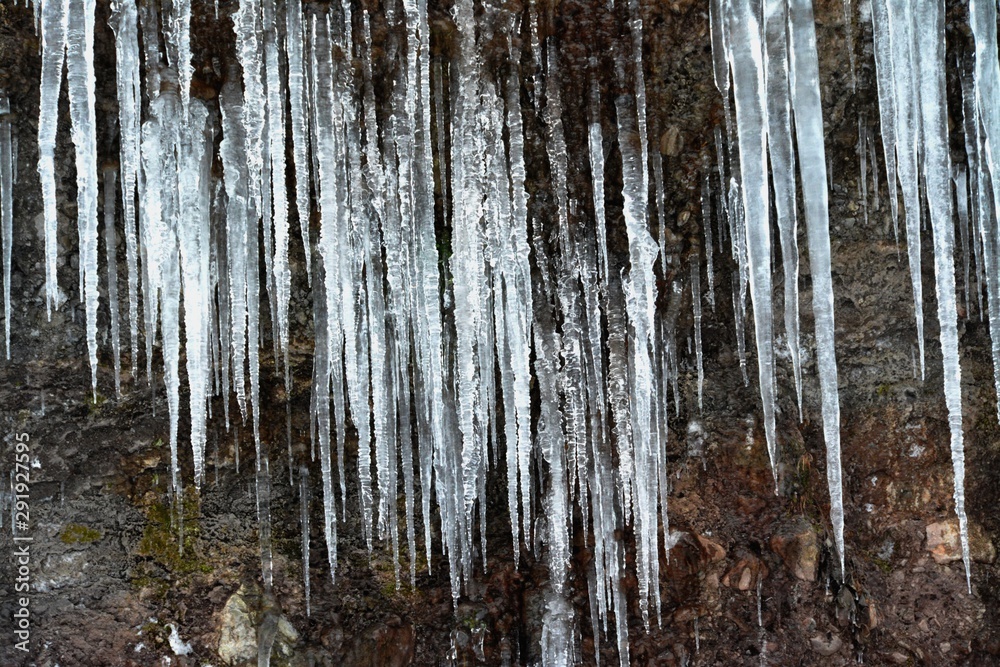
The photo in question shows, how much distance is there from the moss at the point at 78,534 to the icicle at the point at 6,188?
1030mm

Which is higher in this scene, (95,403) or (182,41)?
(182,41)

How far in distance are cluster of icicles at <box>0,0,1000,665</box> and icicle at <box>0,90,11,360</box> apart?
1 centimetres

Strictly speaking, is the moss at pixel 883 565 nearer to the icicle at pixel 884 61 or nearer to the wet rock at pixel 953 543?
the wet rock at pixel 953 543

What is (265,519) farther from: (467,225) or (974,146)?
(974,146)

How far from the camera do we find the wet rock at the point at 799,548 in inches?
155

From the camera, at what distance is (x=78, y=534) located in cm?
411

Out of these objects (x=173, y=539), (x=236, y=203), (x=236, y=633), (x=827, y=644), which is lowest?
(x=827, y=644)

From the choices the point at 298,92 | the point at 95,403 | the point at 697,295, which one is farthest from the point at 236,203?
the point at 697,295

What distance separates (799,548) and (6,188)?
3.78 m

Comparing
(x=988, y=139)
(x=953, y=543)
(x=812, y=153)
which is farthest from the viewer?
(x=953, y=543)

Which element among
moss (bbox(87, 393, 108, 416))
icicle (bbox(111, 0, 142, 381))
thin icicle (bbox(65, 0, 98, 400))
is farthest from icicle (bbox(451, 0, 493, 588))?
moss (bbox(87, 393, 108, 416))

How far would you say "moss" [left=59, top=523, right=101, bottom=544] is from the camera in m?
4.09

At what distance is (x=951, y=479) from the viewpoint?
3980 millimetres

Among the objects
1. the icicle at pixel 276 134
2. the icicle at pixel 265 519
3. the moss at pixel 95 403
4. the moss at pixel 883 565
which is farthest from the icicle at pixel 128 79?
the moss at pixel 883 565
